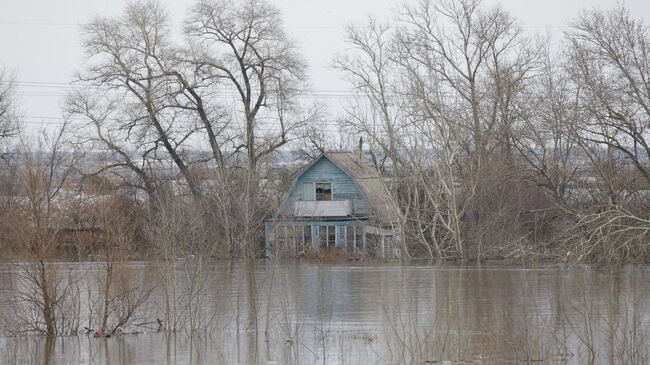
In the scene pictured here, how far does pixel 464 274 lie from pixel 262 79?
28.7 metres

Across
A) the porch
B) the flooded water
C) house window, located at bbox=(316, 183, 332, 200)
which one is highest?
house window, located at bbox=(316, 183, 332, 200)

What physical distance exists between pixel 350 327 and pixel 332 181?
132 ft

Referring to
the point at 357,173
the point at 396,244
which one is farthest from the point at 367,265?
the point at 357,173

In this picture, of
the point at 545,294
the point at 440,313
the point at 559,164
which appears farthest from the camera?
the point at 559,164

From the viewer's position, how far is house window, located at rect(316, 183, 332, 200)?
2383 inches

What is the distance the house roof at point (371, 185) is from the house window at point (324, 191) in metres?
1.50

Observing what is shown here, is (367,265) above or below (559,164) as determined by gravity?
below

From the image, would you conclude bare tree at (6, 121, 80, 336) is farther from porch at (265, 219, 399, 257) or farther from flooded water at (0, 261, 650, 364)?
porch at (265, 219, 399, 257)

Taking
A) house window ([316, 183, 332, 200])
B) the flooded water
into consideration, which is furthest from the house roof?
the flooded water

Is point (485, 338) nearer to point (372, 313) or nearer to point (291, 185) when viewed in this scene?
point (372, 313)

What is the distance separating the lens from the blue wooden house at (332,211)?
181ft

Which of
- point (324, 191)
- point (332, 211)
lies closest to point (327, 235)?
point (332, 211)

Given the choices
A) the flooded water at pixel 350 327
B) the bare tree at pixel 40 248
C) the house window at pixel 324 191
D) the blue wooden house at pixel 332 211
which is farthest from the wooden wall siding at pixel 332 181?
the bare tree at pixel 40 248

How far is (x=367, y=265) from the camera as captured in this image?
45.9 meters
